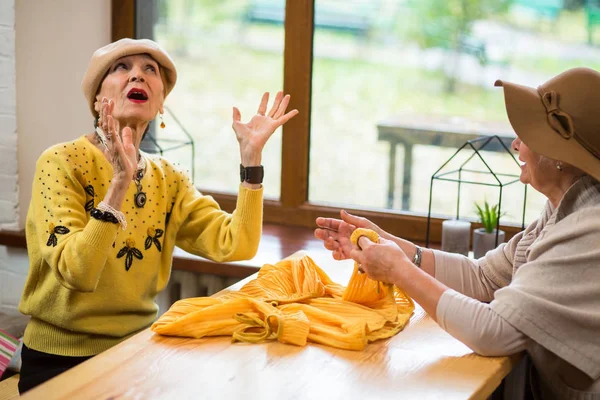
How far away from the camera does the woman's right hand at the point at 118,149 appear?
1966 mm

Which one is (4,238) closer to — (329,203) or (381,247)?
(329,203)

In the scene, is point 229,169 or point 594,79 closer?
point 594,79

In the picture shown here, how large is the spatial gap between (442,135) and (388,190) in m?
0.29

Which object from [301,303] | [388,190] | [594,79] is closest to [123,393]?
[301,303]

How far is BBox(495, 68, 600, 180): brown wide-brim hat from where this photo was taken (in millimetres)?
1768

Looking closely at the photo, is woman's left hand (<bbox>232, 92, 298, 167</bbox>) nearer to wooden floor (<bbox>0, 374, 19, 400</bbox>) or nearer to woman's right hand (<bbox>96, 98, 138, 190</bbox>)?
woman's right hand (<bbox>96, 98, 138, 190</bbox>)

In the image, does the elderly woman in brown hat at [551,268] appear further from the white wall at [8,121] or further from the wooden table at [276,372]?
the white wall at [8,121]

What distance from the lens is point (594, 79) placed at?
5.85 ft

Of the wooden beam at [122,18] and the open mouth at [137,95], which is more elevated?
the wooden beam at [122,18]

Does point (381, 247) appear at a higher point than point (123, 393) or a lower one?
higher

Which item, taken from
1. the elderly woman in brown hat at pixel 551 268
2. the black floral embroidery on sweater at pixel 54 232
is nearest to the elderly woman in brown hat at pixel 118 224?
the black floral embroidery on sweater at pixel 54 232

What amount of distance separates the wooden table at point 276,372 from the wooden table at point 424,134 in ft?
4.33

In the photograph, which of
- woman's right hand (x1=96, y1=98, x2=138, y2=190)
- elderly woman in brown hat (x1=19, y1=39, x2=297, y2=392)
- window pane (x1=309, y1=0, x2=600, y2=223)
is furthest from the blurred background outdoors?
woman's right hand (x1=96, y1=98, x2=138, y2=190)

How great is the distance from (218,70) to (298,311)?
1650 millimetres
